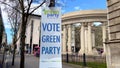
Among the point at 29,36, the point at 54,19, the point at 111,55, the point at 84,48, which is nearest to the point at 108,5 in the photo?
the point at 111,55

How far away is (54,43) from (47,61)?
62 centimetres

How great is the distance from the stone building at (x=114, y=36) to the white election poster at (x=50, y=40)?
233 inches

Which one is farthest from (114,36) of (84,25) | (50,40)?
(84,25)

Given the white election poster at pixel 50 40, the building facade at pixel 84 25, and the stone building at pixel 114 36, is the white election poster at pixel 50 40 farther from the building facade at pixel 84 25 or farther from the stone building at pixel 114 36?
the building facade at pixel 84 25

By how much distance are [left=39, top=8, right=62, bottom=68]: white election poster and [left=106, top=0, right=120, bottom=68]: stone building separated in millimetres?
5907

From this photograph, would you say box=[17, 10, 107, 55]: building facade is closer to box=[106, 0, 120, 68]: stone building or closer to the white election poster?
box=[106, 0, 120, 68]: stone building

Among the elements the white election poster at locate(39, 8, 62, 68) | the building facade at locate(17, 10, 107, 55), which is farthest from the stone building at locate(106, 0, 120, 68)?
the building facade at locate(17, 10, 107, 55)

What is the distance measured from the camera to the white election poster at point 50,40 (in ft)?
22.2

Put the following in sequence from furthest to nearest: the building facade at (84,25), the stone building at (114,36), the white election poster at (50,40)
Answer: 1. the building facade at (84,25)
2. the stone building at (114,36)
3. the white election poster at (50,40)

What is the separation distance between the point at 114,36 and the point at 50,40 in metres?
6.54

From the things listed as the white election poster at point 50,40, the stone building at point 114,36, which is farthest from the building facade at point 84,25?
the white election poster at point 50,40

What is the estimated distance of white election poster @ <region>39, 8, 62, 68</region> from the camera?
6770 millimetres

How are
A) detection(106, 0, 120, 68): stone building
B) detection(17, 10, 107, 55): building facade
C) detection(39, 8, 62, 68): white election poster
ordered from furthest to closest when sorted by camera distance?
detection(17, 10, 107, 55): building facade < detection(106, 0, 120, 68): stone building < detection(39, 8, 62, 68): white election poster

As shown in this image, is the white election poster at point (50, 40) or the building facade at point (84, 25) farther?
the building facade at point (84, 25)
